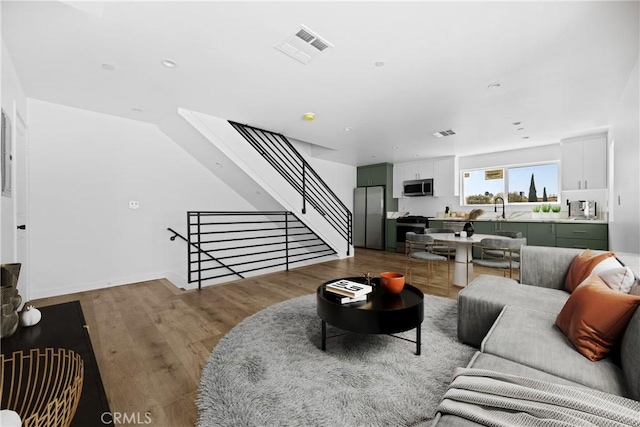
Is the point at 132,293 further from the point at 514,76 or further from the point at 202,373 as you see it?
the point at 514,76

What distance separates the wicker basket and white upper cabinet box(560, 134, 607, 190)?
6691 millimetres

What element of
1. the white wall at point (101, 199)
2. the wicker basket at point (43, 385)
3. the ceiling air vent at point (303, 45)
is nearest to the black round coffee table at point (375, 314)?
the wicker basket at point (43, 385)

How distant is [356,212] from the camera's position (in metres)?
7.91

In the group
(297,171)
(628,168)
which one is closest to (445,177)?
(297,171)

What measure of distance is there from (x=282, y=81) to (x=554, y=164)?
18.9ft

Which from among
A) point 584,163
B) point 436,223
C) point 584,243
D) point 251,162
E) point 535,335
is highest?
point 584,163

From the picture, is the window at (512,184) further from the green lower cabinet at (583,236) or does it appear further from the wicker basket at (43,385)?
the wicker basket at (43,385)

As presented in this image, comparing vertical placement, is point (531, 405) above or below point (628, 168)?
below

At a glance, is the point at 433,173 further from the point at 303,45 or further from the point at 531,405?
the point at 531,405

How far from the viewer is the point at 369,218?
7.59m

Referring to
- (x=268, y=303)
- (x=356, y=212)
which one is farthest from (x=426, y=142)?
(x=268, y=303)

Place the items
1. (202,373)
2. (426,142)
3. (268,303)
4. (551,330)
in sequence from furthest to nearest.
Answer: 1. (426,142)
2. (268,303)
3. (202,373)
4. (551,330)

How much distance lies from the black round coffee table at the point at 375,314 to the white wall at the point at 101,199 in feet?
11.2

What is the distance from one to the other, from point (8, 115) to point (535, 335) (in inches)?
168
